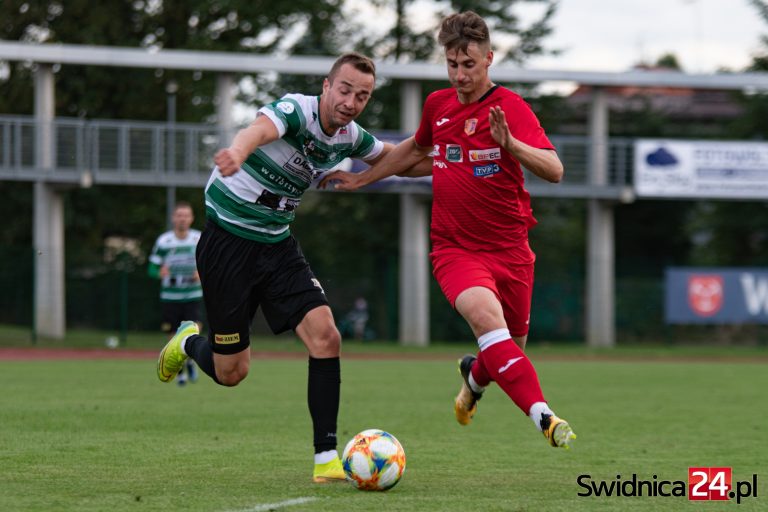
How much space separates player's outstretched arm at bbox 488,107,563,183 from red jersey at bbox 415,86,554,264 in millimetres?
A: 283

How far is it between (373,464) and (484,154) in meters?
1.96

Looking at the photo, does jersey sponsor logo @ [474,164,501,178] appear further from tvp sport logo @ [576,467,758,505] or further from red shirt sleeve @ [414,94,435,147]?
tvp sport logo @ [576,467,758,505]

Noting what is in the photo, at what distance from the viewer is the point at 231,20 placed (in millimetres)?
41938

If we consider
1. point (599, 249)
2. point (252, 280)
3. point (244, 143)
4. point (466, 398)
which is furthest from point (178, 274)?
point (599, 249)

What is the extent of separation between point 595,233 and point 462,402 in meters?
27.3

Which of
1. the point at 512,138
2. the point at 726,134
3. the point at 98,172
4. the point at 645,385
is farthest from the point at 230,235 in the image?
the point at 726,134

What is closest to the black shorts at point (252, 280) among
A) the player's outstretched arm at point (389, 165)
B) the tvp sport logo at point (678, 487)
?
the player's outstretched arm at point (389, 165)

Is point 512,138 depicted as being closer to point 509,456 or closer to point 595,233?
point 509,456

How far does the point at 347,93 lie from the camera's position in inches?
279

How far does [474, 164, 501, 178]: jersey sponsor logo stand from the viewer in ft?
24.3

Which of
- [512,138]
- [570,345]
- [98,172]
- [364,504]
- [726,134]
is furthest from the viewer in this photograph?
[726,134]

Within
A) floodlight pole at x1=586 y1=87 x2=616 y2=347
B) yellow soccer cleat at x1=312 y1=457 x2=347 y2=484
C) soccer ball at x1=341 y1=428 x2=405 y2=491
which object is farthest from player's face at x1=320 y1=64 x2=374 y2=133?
floodlight pole at x1=586 y1=87 x2=616 y2=347

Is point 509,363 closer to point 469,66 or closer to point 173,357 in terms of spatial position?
point 469,66

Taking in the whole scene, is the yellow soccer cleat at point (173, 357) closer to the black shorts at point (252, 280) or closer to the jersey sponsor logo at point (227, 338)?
the jersey sponsor logo at point (227, 338)
